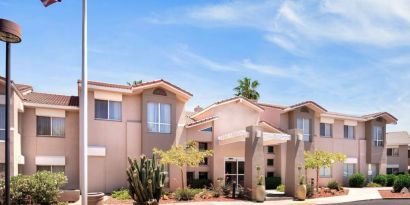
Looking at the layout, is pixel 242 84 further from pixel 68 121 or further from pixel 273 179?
pixel 68 121

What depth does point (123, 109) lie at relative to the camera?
28500 mm

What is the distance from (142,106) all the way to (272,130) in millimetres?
11810

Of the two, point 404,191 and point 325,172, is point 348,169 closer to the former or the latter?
point 325,172

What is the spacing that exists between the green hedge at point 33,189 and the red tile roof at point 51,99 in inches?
290

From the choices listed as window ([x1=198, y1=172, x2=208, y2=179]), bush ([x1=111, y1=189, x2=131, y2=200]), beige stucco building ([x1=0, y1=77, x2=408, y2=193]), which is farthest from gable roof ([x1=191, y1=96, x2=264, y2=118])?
bush ([x1=111, y1=189, x2=131, y2=200])

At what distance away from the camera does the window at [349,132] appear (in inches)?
1626

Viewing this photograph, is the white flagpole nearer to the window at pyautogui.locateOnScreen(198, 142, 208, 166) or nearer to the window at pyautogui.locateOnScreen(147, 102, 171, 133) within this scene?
the window at pyautogui.locateOnScreen(147, 102, 171, 133)

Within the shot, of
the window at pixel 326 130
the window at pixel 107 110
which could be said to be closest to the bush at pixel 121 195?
the window at pixel 107 110

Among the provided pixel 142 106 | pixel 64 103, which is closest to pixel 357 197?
pixel 142 106

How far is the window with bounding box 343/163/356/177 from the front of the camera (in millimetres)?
40500

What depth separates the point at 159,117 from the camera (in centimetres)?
2947

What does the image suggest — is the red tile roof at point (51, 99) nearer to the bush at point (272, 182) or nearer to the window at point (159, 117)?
the window at point (159, 117)

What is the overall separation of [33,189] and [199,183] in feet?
44.5

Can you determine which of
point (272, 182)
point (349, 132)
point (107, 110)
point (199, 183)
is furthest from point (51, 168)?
point (349, 132)
